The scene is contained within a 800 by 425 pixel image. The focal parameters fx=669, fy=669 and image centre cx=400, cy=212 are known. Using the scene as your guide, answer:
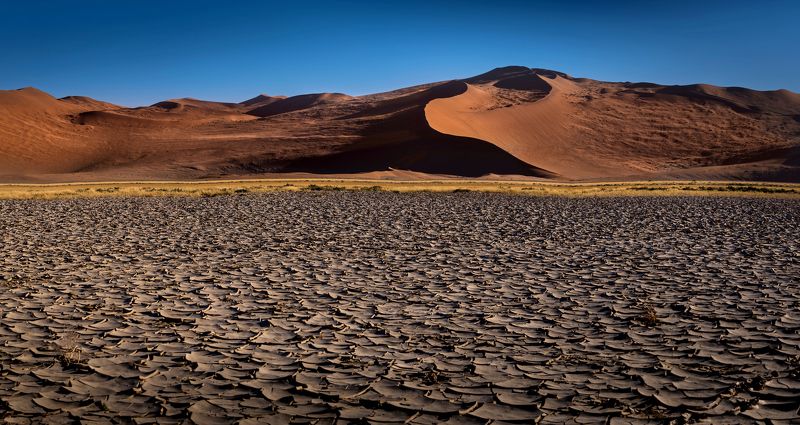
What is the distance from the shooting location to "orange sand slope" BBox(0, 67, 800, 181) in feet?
242

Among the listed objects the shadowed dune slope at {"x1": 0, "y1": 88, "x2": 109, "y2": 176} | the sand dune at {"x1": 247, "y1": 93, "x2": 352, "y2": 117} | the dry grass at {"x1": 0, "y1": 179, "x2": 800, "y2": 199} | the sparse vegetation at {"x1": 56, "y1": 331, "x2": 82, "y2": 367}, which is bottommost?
the sparse vegetation at {"x1": 56, "y1": 331, "x2": 82, "y2": 367}

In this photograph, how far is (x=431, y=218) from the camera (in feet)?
64.3

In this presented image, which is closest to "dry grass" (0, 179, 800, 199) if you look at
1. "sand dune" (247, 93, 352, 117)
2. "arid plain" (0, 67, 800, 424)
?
"arid plain" (0, 67, 800, 424)

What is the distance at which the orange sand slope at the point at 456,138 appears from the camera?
73.9 m

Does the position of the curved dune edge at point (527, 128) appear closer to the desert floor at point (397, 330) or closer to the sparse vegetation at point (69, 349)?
the desert floor at point (397, 330)

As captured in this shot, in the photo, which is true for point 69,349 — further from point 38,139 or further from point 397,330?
point 38,139

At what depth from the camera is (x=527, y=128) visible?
84812 millimetres

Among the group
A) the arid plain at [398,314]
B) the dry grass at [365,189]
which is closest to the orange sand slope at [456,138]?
the dry grass at [365,189]

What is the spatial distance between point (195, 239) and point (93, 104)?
159 meters

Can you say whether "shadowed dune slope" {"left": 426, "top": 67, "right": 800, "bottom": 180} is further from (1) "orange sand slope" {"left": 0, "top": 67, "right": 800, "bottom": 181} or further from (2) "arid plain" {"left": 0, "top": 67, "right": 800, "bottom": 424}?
(2) "arid plain" {"left": 0, "top": 67, "right": 800, "bottom": 424}

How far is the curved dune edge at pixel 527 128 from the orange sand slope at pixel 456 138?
259 millimetres

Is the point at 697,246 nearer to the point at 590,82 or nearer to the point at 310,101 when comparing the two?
the point at 590,82

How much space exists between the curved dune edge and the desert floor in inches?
2458

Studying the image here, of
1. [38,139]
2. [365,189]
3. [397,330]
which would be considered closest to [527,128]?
[365,189]
